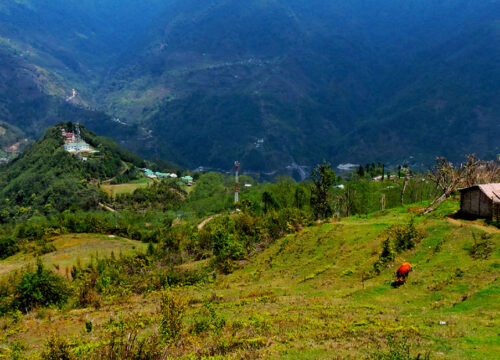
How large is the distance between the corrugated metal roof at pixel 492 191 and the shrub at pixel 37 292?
3873 cm

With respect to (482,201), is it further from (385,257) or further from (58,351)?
(58,351)

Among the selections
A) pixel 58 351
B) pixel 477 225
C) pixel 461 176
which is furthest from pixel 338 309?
pixel 461 176

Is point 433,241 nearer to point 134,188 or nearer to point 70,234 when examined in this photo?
point 70,234

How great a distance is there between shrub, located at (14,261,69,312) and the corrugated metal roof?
38.7 metres

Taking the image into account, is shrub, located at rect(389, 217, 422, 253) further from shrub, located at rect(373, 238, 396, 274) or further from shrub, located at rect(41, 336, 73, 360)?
shrub, located at rect(41, 336, 73, 360)

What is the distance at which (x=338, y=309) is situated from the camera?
23172 mm

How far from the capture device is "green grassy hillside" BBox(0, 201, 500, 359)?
17.3 metres

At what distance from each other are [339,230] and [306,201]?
4641cm

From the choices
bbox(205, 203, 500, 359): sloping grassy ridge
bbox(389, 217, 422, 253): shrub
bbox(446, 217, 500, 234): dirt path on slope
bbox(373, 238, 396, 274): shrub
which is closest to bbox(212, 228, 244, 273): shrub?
bbox(205, 203, 500, 359): sloping grassy ridge

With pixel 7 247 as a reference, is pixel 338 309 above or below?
above

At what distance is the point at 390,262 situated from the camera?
29.5 metres

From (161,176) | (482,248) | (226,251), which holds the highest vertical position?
(161,176)

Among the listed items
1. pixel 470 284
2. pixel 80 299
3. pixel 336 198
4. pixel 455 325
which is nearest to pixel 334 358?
pixel 455 325

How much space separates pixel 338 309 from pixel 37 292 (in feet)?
103
